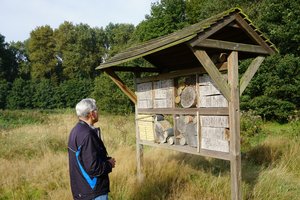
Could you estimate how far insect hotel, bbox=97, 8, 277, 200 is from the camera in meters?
→ 4.27

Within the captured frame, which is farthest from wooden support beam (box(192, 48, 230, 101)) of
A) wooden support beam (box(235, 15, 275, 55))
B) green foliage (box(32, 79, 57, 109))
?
green foliage (box(32, 79, 57, 109))

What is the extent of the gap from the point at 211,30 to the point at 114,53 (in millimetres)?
36438

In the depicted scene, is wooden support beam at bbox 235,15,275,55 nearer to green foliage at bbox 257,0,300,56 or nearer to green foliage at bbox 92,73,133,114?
green foliage at bbox 257,0,300,56

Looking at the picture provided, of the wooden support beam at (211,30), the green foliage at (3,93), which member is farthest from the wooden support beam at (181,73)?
the green foliage at (3,93)

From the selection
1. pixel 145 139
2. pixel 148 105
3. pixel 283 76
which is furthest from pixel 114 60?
pixel 283 76

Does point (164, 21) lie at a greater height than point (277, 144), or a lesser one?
greater

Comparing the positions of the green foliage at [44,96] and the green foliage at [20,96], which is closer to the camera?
the green foliage at [44,96]

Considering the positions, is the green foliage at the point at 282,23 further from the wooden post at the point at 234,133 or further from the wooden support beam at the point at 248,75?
the wooden post at the point at 234,133

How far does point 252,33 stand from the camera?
461 centimetres

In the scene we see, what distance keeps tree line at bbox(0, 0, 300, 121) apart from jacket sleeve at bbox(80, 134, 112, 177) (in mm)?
15020

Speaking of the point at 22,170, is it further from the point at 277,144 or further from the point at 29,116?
the point at 29,116

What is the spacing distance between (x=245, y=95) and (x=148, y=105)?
1360cm

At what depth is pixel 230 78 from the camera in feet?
14.3

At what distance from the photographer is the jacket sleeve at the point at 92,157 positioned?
3391mm
